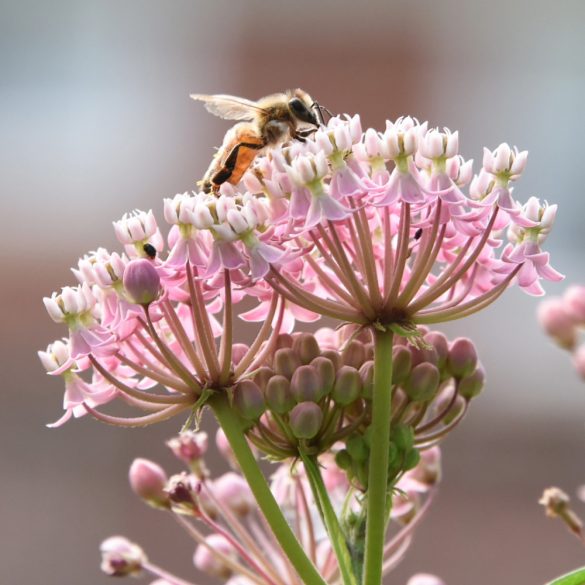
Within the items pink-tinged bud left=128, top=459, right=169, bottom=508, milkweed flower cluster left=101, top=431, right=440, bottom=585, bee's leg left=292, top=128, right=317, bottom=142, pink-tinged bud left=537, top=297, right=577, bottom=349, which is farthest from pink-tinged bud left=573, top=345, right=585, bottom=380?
pink-tinged bud left=128, top=459, right=169, bottom=508

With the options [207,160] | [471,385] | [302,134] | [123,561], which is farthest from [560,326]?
[207,160]

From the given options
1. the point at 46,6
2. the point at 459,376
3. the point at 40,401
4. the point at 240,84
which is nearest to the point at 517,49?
the point at 240,84

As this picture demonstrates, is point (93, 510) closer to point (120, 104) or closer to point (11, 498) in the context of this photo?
point (11, 498)

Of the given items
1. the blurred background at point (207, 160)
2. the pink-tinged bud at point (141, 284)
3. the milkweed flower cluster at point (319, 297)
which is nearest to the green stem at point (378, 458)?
the milkweed flower cluster at point (319, 297)

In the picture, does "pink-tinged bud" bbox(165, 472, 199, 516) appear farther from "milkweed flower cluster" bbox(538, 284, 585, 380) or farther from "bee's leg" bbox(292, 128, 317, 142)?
"milkweed flower cluster" bbox(538, 284, 585, 380)

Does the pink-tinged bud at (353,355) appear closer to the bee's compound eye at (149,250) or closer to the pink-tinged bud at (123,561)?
the bee's compound eye at (149,250)

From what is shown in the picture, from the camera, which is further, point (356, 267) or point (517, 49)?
point (517, 49)
